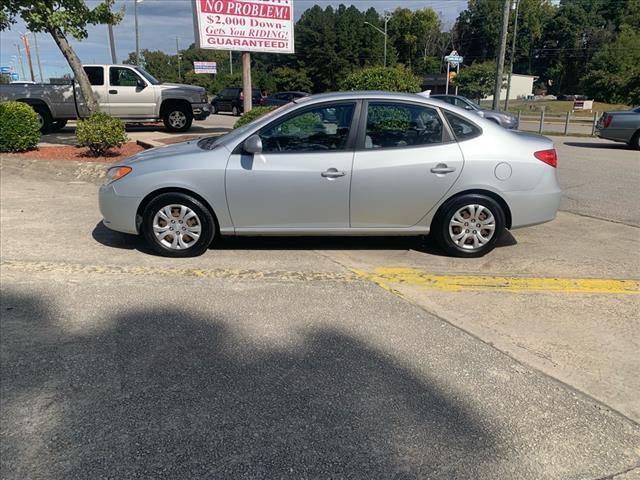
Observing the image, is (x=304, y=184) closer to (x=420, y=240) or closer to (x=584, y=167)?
(x=420, y=240)

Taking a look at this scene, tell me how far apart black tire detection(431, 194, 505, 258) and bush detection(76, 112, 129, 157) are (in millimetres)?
7559

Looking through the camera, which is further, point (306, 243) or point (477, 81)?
point (477, 81)

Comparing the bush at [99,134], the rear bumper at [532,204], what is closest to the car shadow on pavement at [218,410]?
the rear bumper at [532,204]

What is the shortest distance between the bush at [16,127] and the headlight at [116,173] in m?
6.65

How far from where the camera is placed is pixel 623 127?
48.9 feet

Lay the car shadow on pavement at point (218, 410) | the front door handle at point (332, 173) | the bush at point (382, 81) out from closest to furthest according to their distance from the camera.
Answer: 1. the car shadow on pavement at point (218, 410)
2. the front door handle at point (332, 173)
3. the bush at point (382, 81)

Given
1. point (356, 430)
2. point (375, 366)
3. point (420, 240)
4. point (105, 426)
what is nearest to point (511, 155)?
point (420, 240)

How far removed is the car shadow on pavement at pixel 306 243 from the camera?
546 cm

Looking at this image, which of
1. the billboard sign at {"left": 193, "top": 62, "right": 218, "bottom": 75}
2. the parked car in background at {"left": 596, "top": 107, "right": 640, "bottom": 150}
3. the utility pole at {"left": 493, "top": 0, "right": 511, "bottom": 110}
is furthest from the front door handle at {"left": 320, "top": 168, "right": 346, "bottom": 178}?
the billboard sign at {"left": 193, "top": 62, "right": 218, "bottom": 75}

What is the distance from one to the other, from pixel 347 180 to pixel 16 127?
865cm

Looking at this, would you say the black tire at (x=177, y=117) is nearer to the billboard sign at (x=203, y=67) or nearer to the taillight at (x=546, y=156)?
the taillight at (x=546, y=156)

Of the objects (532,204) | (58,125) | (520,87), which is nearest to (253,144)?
(532,204)

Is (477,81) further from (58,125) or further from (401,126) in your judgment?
(401,126)

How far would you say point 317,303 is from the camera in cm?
409
